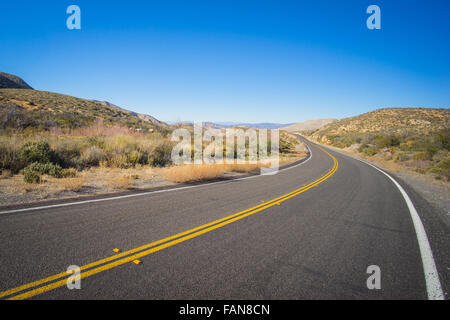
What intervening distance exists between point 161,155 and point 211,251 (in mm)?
9785

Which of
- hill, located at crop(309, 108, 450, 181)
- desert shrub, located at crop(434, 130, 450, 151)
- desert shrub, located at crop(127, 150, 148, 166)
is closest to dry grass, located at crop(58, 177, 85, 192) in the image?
desert shrub, located at crop(127, 150, 148, 166)

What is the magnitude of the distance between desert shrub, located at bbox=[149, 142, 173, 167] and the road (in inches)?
233

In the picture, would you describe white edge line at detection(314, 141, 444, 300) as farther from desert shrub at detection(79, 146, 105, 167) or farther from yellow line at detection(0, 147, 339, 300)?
desert shrub at detection(79, 146, 105, 167)

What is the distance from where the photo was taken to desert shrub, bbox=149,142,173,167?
448 inches

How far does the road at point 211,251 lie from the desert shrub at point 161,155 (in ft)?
19.4

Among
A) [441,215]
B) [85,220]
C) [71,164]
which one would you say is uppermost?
[71,164]

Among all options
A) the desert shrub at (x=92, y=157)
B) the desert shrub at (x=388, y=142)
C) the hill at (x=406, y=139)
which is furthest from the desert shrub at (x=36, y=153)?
the desert shrub at (x=388, y=142)

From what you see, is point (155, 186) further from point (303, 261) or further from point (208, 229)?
point (303, 261)

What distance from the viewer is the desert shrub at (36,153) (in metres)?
7.61

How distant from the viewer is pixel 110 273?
2600mm

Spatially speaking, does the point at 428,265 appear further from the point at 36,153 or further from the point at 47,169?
the point at 36,153

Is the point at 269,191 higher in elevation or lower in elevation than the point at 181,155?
lower
